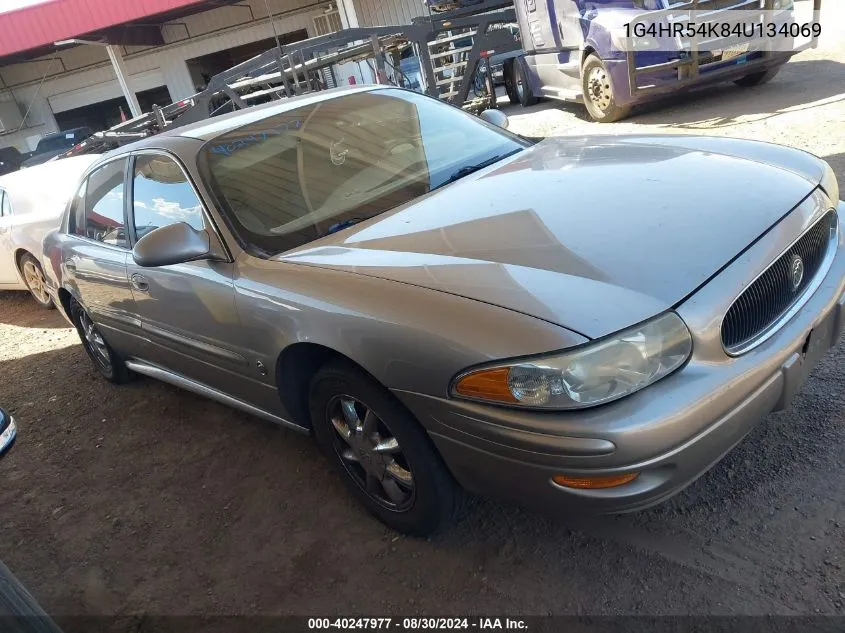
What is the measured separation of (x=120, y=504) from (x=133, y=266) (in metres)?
1.16

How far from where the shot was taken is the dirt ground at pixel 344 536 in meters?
2.09

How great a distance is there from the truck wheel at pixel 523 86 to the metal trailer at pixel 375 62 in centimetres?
39

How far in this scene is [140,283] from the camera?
3.31m

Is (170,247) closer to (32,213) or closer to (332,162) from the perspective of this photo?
(332,162)

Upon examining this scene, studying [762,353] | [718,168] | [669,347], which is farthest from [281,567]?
[718,168]

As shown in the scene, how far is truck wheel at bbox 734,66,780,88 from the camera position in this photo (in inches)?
336

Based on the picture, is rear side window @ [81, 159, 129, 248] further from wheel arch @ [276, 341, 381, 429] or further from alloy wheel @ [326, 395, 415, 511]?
alloy wheel @ [326, 395, 415, 511]

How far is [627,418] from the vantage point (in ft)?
5.79

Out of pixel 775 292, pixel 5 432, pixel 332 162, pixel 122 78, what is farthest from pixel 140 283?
pixel 122 78

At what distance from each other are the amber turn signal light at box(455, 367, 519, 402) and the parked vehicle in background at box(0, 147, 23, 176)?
20.8 metres

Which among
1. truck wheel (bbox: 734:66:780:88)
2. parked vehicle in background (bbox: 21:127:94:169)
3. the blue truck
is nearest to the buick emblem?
the blue truck

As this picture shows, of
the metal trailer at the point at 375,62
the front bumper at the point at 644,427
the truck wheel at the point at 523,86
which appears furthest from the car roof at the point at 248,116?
the truck wheel at the point at 523,86

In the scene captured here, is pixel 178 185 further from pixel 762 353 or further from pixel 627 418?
pixel 762 353

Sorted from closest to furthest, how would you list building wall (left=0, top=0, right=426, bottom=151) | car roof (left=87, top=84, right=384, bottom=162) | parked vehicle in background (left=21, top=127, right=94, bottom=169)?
1. car roof (left=87, top=84, right=384, bottom=162)
2. parked vehicle in background (left=21, top=127, right=94, bottom=169)
3. building wall (left=0, top=0, right=426, bottom=151)
